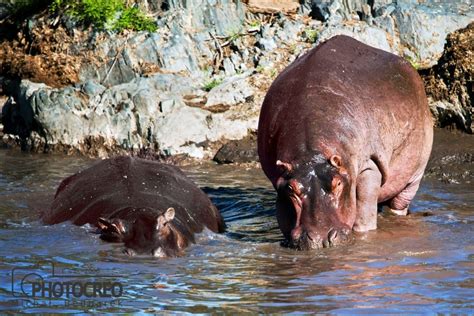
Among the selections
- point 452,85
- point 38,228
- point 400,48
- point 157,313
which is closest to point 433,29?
point 400,48

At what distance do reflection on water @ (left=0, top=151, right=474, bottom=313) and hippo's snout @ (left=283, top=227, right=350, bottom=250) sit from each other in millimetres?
62

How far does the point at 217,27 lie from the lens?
14492 millimetres

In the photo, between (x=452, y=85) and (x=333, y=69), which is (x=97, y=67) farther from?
(x=333, y=69)

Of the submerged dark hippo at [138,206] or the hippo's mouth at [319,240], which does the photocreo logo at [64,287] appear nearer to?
the submerged dark hippo at [138,206]

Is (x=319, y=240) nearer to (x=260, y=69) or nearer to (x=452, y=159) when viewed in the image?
(x=452, y=159)

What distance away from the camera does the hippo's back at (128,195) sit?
27.3 feet

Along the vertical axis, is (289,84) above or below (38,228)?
above

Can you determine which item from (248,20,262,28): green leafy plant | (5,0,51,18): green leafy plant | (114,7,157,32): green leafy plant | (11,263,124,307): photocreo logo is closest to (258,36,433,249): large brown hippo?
(11,263,124,307): photocreo logo

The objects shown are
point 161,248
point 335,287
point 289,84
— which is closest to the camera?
point 335,287

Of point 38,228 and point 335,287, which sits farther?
point 38,228

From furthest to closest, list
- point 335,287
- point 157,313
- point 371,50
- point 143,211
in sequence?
point 371,50 < point 143,211 < point 335,287 < point 157,313

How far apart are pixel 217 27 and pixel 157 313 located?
29.7 feet

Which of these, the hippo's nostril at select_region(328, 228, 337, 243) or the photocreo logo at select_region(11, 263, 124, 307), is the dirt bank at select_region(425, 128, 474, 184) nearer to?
the hippo's nostril at select_region(328, 228, 337, 243)

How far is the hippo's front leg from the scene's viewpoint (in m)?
8.00
